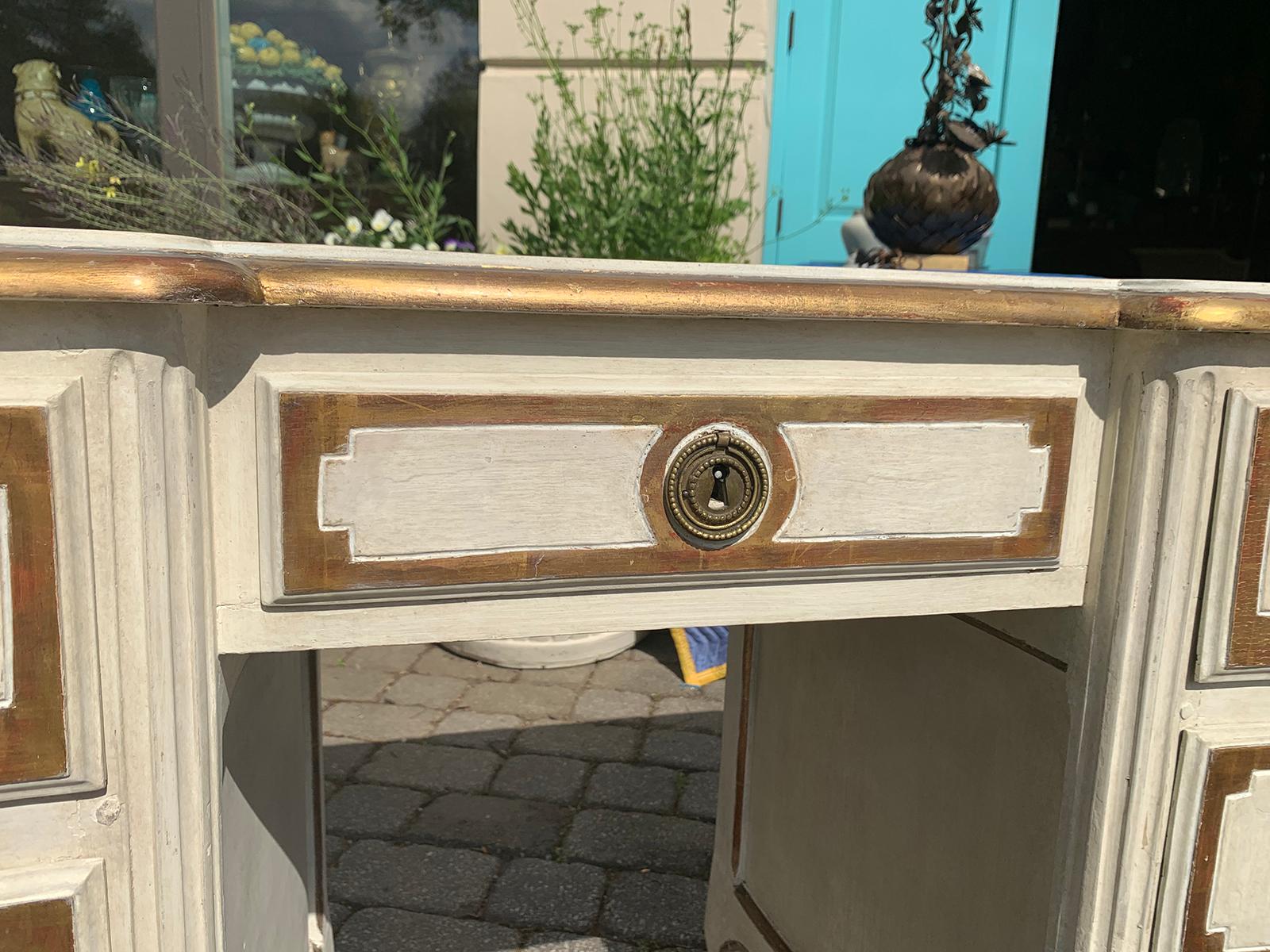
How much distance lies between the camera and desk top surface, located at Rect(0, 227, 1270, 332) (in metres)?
0.56

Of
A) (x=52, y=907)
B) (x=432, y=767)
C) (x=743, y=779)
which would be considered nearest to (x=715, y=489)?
(x=52, y=907)

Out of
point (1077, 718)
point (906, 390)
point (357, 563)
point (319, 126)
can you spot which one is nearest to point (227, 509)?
point (357, 563)

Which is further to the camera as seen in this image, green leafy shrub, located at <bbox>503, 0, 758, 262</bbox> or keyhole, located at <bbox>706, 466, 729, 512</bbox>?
green leafy shrub, located at <bbox>503, 0, 758, 262</bbox>

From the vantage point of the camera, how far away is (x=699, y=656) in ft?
9.20

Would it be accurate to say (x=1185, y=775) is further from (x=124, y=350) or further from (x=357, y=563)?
(x=124, y=350)

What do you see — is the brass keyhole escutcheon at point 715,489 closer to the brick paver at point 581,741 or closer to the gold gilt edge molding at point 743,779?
the gold gilt edge molding at point 743,779

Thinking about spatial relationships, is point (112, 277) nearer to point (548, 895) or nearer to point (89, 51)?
point (548, 895)

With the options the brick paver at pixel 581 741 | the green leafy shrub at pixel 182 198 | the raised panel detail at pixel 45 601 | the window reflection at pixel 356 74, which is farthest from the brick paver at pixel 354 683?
the raised panel detail at pixel 45 601

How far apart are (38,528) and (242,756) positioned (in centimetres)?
46

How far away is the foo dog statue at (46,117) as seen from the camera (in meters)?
2.03

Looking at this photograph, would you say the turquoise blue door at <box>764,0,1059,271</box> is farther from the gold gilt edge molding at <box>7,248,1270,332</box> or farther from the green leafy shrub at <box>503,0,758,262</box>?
the gold gilt edge molding at <box>7,248,1270,332</box>

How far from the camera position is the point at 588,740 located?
7.88 feet

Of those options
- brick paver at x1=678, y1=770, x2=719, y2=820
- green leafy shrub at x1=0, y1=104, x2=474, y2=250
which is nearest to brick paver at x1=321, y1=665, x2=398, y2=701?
brick paver at x1=678, y1=770, x2=719, y2=820

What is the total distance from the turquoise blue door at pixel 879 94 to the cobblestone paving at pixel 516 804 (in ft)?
4.34
